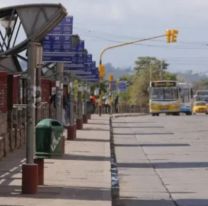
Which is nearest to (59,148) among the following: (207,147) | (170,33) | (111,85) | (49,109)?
(207,147)

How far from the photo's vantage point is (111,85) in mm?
69375

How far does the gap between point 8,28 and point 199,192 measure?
9.57m

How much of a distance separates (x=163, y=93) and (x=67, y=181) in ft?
164

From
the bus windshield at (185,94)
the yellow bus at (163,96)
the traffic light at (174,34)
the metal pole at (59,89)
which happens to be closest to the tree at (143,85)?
the bus windshield at (185,94)

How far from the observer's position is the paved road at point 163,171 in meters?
13.4

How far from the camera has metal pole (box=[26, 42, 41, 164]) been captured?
12172 mm

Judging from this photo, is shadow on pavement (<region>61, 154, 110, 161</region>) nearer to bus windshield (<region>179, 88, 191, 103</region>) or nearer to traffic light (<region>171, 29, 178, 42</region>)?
traffic light (<region>171, 29, 178, 42</region>)

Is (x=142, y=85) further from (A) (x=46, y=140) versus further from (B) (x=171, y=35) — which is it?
(A) (x=46, y=140)

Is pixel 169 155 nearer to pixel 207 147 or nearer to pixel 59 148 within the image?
pixel 207 147

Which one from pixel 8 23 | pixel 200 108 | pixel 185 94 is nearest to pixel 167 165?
pixel 8 23

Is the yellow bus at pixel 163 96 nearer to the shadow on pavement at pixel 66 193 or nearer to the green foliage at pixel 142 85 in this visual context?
the green foliage at pixel 142 85

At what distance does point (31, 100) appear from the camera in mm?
12312

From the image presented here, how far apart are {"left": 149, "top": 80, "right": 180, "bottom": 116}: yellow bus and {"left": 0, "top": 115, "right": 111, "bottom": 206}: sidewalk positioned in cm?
4148

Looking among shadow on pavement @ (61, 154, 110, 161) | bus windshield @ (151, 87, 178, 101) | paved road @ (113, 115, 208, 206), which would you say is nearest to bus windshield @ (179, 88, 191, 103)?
bus windshield @ (151, 87, 178, 101)
